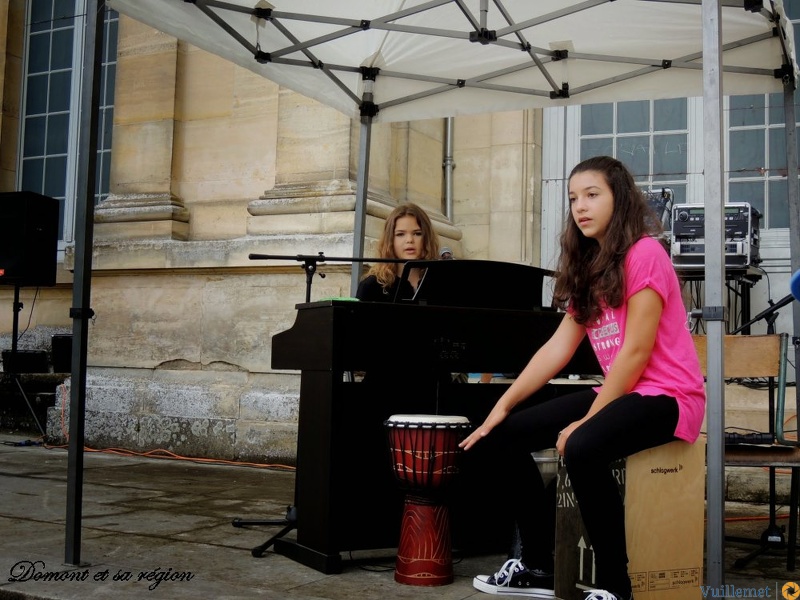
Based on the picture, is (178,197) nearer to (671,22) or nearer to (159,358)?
(159,358)

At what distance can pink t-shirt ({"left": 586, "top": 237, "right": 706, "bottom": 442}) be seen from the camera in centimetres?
343

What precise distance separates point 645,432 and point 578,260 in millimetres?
756

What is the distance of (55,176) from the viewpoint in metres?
11.4

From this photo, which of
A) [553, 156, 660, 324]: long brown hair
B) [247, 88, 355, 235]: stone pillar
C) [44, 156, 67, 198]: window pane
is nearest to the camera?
[553, 156, 660, 324]: long brown hair

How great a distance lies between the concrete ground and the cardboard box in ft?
1.42

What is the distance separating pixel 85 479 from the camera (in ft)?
22.4

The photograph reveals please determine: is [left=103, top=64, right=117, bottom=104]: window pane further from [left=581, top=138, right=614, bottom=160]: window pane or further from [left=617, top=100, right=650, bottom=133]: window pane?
[left=617, top=100, right=650, bottom=133]: window pane

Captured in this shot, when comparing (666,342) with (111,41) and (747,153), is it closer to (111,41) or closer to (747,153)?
(747,153)

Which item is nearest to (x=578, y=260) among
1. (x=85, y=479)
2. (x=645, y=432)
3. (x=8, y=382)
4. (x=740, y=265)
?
(x=645, y=432)

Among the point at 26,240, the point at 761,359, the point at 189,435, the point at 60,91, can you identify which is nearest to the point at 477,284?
the point at 761,359

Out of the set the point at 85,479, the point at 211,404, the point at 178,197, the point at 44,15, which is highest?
the point at 44,15

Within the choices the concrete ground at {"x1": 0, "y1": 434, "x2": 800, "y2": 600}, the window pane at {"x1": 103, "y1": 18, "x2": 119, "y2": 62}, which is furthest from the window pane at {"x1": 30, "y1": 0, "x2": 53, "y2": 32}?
the concrete ground at {"x1": 0, "y1": 434, "x2": 800, "y2": 600}

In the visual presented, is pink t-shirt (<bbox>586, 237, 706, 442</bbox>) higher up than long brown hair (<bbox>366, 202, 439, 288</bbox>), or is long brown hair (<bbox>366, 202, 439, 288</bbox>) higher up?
long brown hair (<bbox>366, 202, 439, 288</bbox>)

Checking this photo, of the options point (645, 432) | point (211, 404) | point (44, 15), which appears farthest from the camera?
point (44, 15)
